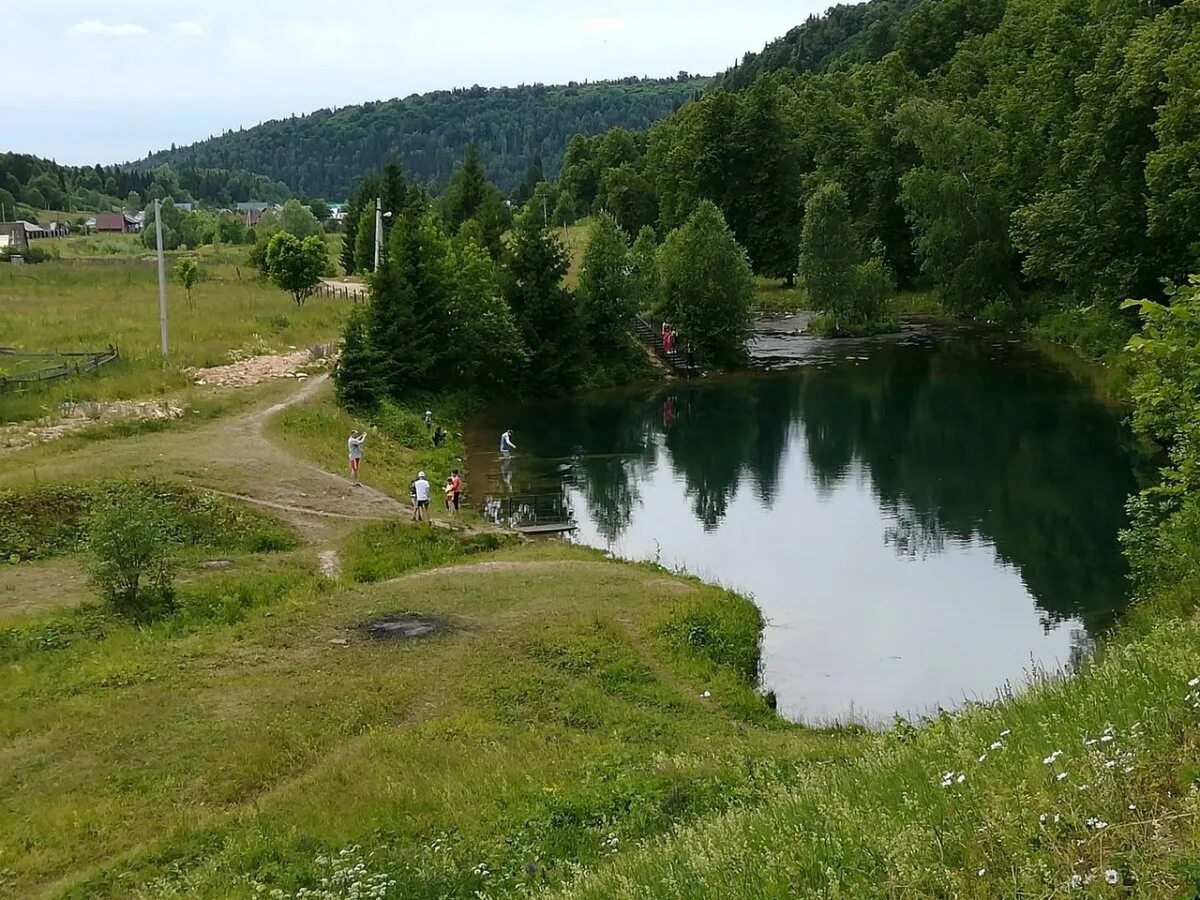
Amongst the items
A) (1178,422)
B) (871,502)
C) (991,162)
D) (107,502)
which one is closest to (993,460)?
(871,502)

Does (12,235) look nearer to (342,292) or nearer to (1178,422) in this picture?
(342,292)

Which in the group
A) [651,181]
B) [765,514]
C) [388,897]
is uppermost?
[651,181]

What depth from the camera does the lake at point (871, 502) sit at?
20.4 m

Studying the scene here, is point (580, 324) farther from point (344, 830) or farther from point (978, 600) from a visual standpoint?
point (344, 830)

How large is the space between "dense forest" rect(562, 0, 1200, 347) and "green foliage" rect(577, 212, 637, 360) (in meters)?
16.7

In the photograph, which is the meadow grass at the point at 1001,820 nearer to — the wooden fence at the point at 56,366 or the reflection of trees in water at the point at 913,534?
the reflection of trees in water at the point at 913,534

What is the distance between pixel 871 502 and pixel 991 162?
127ft

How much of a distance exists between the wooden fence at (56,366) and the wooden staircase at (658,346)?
28091 millimetres

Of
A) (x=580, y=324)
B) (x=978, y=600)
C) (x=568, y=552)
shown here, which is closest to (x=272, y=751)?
(x=568, y=552)

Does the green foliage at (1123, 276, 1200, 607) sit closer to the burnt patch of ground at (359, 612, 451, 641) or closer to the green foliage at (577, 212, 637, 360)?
the burnt patch of ground at (359, 612, 451, 641)

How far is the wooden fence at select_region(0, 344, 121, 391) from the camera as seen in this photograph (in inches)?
1335

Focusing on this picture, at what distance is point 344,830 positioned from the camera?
1098 centimetres

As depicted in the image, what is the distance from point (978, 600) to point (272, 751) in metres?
15.8

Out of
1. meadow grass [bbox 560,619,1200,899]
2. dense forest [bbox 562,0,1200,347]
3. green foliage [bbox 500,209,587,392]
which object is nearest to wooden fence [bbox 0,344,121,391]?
green foliage [bbox 500,209,587,392]
